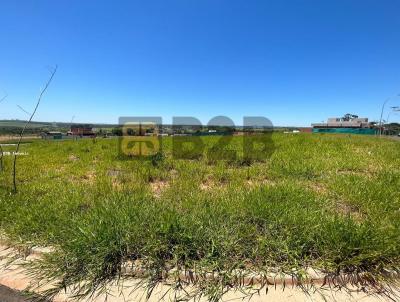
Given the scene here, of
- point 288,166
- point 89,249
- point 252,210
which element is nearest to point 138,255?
point 89,249

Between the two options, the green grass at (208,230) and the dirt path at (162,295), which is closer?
the dirt path at (162,295)

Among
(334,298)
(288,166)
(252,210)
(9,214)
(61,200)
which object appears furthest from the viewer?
(288,166)

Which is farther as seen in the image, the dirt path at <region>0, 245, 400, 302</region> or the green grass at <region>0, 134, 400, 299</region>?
the green grass at <region>0, 134, 400, 299</region>

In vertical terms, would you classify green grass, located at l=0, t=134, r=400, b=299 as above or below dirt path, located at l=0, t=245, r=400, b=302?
above

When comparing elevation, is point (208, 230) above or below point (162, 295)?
above

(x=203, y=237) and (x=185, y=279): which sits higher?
(x=203, y=237)

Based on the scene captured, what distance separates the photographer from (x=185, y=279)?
77.1 inches

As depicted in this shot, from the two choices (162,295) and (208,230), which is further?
(208,230)

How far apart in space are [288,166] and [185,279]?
4.08 meters

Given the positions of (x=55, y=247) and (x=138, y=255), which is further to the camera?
(x=55, y=247)

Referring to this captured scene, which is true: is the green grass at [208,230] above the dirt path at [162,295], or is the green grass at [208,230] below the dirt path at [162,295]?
above

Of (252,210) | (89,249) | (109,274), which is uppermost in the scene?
(252,210)

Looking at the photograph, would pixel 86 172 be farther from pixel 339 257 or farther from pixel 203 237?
pixel 339 257

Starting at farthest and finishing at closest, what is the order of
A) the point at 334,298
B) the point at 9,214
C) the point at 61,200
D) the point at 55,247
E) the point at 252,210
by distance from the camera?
1. the point at 61,200
2. the point at 9,214
3. the point at 252,210
4. the point at 55,247
5. the point at 334,298
